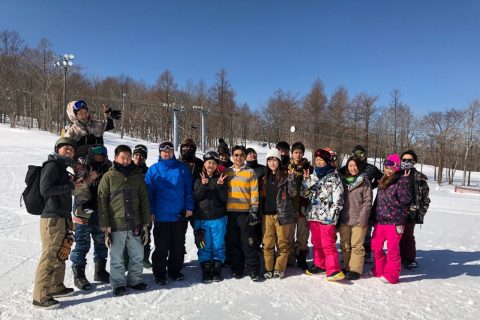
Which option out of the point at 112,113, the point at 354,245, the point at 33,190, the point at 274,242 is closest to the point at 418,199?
the point at 354,245

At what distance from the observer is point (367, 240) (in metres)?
5.55

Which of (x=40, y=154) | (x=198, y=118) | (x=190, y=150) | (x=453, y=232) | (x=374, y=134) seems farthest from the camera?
(x=198, y=118)

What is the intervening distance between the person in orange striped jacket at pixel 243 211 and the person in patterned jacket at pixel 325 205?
0.77 m

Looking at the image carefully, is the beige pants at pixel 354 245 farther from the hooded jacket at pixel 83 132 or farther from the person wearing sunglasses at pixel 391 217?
the hooded jacket at pixel 83 132

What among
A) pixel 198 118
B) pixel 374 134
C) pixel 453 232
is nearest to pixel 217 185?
pixel 453 232

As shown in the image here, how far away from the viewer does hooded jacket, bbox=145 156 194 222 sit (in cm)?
436

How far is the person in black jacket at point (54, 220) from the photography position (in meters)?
3.55

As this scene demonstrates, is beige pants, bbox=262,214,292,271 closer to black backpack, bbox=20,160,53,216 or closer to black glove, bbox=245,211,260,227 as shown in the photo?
black glove, bbox=245,211,260,227

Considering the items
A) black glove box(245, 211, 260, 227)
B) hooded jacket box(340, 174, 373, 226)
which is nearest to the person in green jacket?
black glove box(245, 211, 260, 227)

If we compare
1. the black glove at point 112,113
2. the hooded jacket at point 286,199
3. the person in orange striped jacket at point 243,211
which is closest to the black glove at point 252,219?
the person in orange striped jacket at point 243,211

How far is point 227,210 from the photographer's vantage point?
472 cm

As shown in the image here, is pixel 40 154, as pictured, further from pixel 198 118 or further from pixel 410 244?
pixel 198 118

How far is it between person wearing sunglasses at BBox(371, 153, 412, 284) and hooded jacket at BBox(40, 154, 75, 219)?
161 inches

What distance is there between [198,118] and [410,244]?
47.0m
